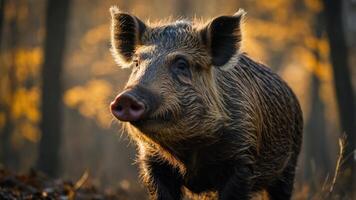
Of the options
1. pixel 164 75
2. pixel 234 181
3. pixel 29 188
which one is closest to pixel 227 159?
pixel 234 181

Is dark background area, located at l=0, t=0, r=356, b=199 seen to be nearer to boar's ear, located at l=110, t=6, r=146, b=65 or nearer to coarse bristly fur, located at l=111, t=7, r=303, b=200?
coarse bristly fur, located at l=111, t=7, r=303, b=200

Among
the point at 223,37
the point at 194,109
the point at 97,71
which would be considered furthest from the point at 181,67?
the point at 97,71

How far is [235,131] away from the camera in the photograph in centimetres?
601

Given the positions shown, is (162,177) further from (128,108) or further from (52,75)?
(52,75)

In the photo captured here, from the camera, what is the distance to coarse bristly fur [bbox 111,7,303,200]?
541cm

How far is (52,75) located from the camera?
1475cm

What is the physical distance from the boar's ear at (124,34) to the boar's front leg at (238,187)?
1490 mm

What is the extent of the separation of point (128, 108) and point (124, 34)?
6.12 ft

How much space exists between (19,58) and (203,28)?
16807mm

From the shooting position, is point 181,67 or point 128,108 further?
point 181,67

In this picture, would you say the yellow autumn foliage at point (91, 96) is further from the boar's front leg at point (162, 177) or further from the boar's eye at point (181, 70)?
the boar's eye at point (181, 70)

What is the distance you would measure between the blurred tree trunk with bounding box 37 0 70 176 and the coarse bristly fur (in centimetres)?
852

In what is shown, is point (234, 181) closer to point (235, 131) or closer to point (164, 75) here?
point (235, 131)

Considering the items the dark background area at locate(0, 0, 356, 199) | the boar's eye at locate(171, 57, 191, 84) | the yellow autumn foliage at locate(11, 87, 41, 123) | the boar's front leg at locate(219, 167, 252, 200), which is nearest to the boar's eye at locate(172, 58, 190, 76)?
the boar's eye at locate(171, 57, 191, 84)
